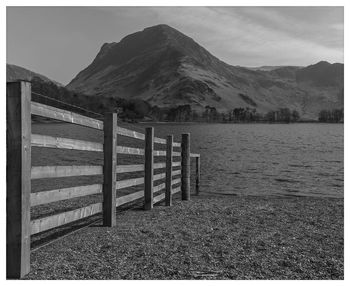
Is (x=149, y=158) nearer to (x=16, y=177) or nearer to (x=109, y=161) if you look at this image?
(x=109, y=161)

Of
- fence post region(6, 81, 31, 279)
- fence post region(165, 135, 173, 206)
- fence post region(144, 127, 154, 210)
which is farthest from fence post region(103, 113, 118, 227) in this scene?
fence post region(165, 135, 173, 206)

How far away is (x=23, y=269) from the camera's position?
18.6 feet

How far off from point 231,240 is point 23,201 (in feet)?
14.6

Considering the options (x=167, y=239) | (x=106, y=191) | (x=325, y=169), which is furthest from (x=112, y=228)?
(x=325, y=169)

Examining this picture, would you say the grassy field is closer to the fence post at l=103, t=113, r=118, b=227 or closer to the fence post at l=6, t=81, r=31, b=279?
the fence post at l=6, t=81, r=31, b=279

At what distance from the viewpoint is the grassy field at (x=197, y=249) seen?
6.16 m

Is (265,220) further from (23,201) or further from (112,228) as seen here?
(23,201)

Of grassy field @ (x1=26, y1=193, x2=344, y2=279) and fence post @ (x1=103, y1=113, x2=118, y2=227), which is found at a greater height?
fence post @ (x1=103, y1=113, x2=118, y2=227)

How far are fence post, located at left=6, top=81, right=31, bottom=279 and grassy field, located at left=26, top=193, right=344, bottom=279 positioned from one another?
36 centimetres

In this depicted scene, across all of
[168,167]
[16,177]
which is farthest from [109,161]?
[168,167]

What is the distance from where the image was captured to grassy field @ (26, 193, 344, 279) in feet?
20.2

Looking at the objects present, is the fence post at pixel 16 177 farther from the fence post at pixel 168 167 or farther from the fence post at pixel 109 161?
the fence post at pixel 168 167

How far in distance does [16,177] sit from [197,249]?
3.60m
